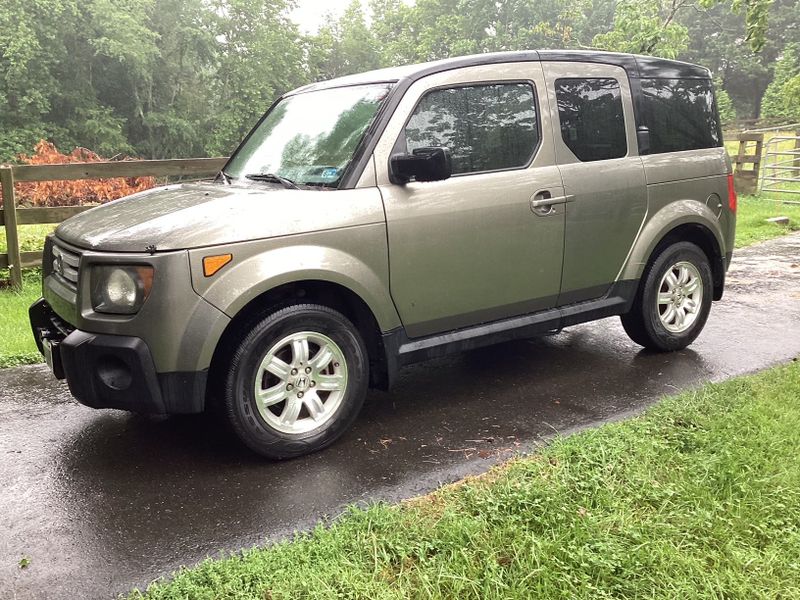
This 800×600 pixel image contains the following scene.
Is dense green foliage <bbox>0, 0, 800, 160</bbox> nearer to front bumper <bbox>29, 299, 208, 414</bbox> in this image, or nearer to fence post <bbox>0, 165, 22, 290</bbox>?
fence post <bbox>0, 165, 22, 290</bbox>

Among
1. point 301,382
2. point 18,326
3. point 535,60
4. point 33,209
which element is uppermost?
point 535,60

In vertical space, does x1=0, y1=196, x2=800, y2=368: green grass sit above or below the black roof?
below

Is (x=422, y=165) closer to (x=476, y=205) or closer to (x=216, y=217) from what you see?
(x=476, y=205)

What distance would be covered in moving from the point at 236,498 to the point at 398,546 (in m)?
0.91

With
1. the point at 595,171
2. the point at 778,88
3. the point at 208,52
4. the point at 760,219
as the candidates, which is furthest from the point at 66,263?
the point at 208,52

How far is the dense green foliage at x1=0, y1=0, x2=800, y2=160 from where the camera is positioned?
38.4 m

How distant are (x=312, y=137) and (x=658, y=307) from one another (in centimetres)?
282

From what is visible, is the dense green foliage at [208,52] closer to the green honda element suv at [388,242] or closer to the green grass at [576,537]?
the green honda element suv at [388,242]

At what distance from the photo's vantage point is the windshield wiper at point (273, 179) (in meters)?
3.83

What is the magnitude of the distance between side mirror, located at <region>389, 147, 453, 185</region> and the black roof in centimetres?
52

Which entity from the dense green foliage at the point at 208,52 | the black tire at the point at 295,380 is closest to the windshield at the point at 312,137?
the black tire at the point at 295,380

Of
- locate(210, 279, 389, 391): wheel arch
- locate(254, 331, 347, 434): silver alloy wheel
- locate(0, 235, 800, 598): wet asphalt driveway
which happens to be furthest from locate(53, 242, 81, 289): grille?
locate(254, 331, 347, 434): silver alloy wheel

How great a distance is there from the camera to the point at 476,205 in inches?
154

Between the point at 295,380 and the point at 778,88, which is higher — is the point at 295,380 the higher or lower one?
the lower one
